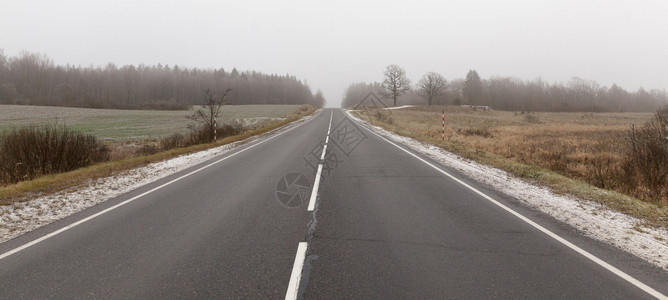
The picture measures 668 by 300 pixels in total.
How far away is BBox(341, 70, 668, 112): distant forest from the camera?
106812 mm

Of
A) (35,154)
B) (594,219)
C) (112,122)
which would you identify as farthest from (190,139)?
(112,122)

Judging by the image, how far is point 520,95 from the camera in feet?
390

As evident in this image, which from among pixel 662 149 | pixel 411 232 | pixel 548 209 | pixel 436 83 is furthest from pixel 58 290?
pixel 436 83

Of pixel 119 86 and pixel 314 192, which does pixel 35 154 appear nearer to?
pixel 314 192

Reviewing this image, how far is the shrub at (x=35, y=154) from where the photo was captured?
9.85 meters

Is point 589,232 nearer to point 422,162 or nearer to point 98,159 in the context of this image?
point 422,162

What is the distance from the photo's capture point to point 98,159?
13094mm

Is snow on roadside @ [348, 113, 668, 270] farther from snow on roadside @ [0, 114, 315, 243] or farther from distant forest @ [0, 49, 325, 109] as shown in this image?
distant forest @ [0, 49, 325, 109]

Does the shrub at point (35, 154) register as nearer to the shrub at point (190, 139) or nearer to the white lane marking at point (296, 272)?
the shrub at point (190, 139)

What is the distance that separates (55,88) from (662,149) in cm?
12750

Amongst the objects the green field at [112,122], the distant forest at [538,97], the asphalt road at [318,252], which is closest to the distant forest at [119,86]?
the green field at [112,122]

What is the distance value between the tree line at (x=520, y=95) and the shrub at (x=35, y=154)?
76.0m

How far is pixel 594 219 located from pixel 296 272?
5.24 meters

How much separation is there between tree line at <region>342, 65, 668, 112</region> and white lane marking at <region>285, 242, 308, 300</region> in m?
80.9
